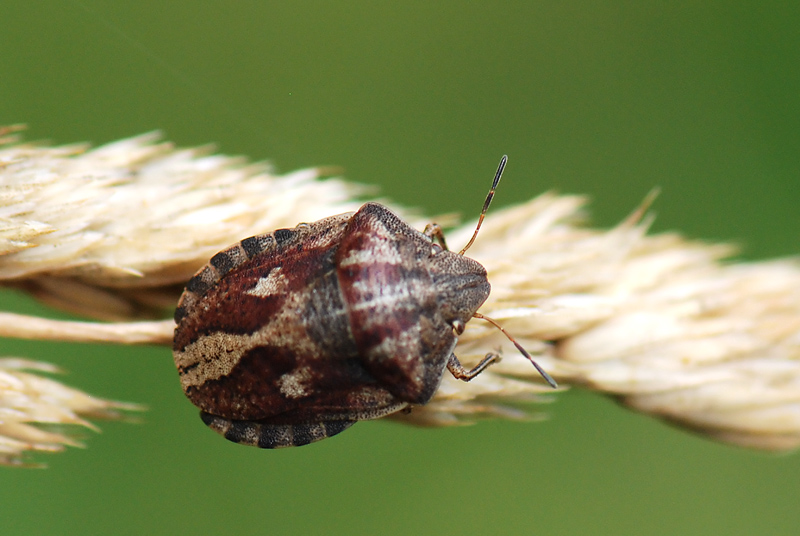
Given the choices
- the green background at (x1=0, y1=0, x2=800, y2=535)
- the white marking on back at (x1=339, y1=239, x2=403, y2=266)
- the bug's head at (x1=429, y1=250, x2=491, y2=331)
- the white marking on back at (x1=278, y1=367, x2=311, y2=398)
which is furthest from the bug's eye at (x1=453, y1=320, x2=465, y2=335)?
the green background at (x1=0, y1=0, x2=800, y2=535)

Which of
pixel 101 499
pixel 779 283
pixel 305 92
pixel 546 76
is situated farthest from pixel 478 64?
pixel 101 499

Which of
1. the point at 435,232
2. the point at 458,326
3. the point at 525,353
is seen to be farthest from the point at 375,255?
the point at 525,353

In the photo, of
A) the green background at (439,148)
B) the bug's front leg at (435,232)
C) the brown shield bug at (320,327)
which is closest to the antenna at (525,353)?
the brown shield bug at (320,327)

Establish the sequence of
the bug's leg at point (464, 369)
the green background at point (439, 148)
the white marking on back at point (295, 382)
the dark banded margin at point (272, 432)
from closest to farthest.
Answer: the bug's leg at point (464, 369), the white marking on back at point (295, 382), the dark banded margin at point (272, 432), the green background at point (439, 148)

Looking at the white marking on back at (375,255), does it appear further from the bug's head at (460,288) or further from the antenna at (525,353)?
the antenna at (525,353)

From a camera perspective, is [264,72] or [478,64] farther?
[478,64]

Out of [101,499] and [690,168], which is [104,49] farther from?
[690,168]
